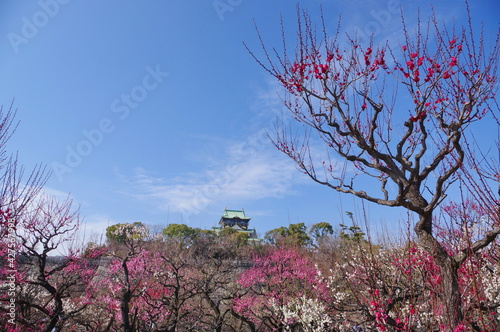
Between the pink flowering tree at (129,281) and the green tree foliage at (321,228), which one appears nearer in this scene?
the pink flowering tree at (129,281)

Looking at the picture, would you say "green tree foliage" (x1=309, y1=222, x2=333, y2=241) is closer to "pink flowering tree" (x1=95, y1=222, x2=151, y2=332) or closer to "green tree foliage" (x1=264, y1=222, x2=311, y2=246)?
"green tree foliage" (x1=264, y1=222, x2=311, y2=246)

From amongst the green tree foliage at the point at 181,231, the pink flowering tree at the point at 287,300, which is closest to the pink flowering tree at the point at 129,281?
the pink flowering tree at the point at 287,300

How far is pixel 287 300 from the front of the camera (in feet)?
35.3

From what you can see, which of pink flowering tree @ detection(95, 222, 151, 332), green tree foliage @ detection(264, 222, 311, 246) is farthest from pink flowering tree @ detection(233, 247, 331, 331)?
green tree foliage @ detection(264, 222, 311, 246)

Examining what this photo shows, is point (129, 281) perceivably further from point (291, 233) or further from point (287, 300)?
point (291, 233)

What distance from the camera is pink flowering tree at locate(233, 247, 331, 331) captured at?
358 inches

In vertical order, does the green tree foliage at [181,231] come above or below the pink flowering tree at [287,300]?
above

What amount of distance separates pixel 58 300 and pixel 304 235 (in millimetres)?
33798

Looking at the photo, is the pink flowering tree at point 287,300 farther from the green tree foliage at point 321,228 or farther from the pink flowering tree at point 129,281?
the green tree foliage at point 321,228

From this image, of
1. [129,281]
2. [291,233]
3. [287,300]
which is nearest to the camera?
[129,281]

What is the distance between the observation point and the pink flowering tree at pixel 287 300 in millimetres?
9094

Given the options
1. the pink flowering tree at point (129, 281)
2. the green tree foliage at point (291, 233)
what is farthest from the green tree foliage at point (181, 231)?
the pink flowering tree at point (129, 281)

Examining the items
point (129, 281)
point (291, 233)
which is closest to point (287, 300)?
point (129, 281)

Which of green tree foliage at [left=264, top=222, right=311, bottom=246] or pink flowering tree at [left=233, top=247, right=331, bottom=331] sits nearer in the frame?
pink flowering tree at [left=233, top=247, right=331, bottom=331]
